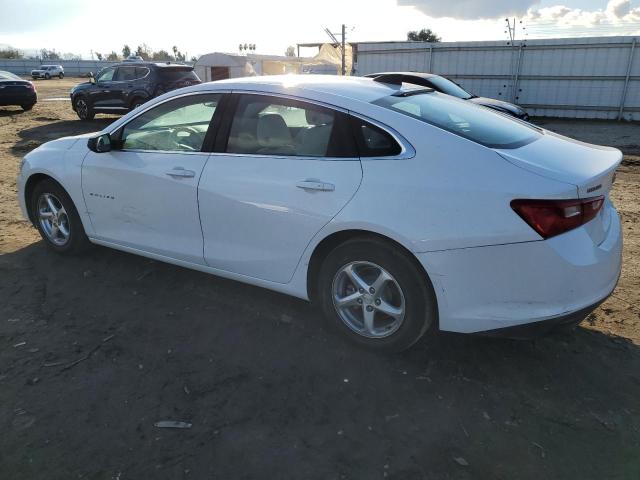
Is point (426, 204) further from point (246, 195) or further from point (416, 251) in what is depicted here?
point (246, 195)

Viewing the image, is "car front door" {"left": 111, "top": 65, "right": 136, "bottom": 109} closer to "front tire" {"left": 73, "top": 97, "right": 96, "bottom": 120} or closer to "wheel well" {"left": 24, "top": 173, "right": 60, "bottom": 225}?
"front tire" {"left": 73, "top": 97, "right": 96, "bottom": 120}

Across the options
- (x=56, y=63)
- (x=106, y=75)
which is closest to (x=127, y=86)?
(x=106, y=75)

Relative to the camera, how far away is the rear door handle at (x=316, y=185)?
2.95 m

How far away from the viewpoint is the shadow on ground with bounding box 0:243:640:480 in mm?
2309

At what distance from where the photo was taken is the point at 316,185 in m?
2.99

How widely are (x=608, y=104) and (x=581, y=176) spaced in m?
16.5

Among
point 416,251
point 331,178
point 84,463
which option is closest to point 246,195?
point 331,178

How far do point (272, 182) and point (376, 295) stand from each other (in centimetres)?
95

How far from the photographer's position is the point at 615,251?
9.14 feet

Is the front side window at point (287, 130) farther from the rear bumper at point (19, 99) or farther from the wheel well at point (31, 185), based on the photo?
the rear bumper at point (19, 99)

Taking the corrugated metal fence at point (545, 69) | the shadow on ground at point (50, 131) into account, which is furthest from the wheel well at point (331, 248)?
the corrugated metal fence at point (545, 69)

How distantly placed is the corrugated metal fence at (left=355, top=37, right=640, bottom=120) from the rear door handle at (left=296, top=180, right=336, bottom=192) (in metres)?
16.8

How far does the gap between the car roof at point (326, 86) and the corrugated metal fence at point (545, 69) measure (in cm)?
1569

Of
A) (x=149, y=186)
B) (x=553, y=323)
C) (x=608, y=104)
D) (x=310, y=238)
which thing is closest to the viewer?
(x=553, y=323)
